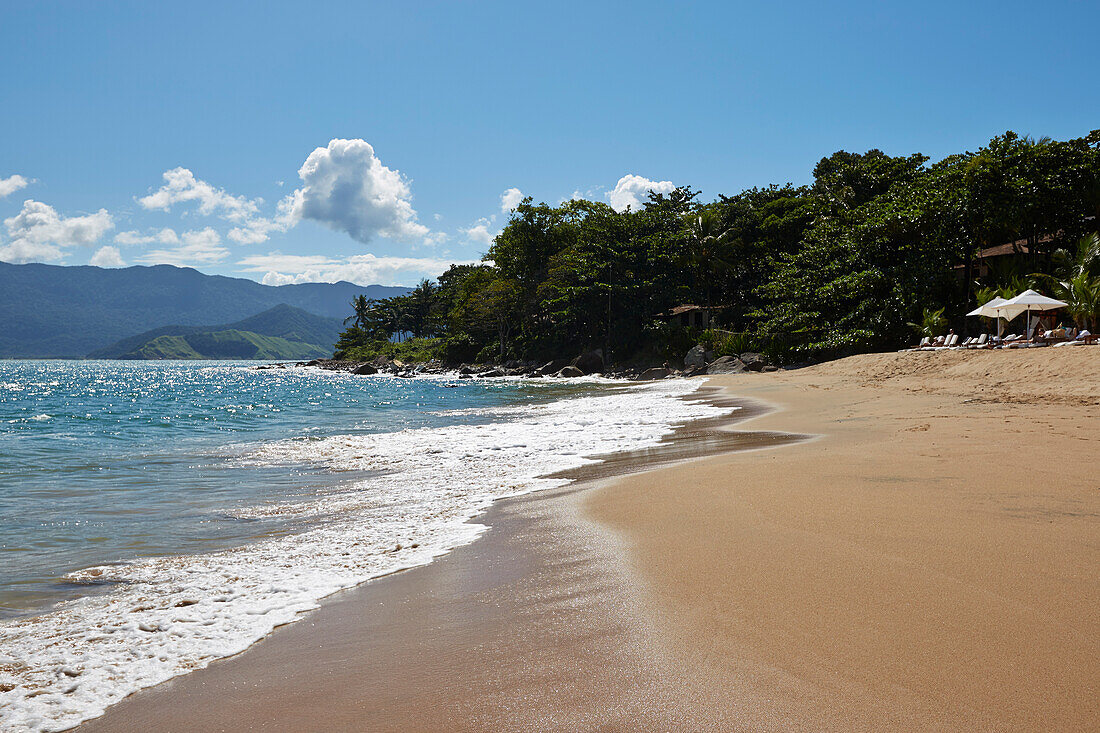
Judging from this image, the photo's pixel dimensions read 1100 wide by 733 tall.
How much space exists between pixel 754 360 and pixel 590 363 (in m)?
16.5

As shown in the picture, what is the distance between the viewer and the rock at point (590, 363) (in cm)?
4753

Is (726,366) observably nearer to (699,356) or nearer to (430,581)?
(699,356)

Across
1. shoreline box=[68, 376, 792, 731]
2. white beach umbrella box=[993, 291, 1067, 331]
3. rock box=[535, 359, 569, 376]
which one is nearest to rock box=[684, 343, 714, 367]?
rock box=[535, 359, 569, 376]

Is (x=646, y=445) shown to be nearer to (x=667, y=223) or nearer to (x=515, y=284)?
(x=667, y=223)

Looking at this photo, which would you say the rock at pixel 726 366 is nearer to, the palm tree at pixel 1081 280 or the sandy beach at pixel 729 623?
the palm tree at pixel 1081 280

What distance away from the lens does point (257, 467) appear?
32.5 ft

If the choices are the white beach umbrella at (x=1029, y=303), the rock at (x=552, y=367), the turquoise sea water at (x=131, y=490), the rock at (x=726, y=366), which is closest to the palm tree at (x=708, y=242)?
the rock at (x=726, y=366)

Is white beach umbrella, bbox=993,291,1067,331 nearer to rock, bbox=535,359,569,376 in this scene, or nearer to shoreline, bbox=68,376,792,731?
shoreline, bbox=68,376,792,731

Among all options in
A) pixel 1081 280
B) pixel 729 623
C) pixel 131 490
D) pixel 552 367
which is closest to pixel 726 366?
pixel 1081 280

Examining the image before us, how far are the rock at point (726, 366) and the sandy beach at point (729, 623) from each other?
27.9 m

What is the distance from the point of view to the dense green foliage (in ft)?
83.4

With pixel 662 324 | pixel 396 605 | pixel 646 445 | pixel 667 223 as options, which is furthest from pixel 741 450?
pixel 667 223

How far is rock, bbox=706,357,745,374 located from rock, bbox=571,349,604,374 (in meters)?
12.3

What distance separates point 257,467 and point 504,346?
48627 millimetres
